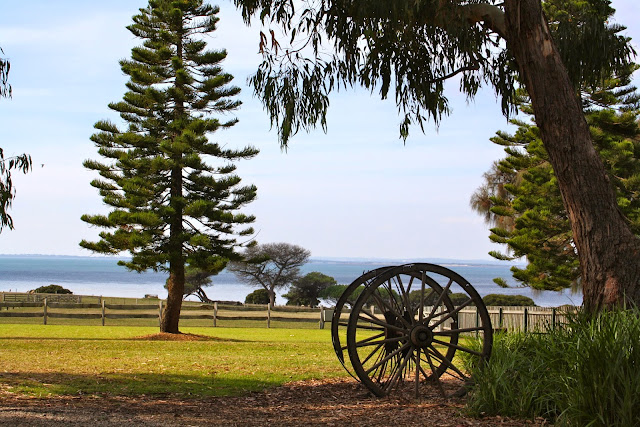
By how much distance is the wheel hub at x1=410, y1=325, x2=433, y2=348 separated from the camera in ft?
25.7

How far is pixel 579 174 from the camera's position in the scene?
784cm

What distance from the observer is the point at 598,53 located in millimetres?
9562

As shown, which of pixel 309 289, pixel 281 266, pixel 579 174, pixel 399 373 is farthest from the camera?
pixel 281 266

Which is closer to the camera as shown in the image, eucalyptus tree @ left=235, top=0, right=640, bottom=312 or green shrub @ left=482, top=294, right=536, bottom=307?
eucalyptus tree @ left=235, top=0, right=640, bottom=312

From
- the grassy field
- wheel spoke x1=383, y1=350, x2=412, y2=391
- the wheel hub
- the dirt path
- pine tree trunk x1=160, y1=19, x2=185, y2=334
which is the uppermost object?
pine tree trunk x1=160, y1=19, x2=185, y2=334

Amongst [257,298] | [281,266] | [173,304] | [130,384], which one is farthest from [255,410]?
[281,266]

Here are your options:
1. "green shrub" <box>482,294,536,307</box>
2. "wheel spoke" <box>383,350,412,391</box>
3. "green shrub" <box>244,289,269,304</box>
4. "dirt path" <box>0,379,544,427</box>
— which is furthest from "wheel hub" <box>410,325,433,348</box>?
"green shrub" <box>244,289,269,304</box>

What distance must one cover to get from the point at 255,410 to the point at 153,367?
4.48 metres

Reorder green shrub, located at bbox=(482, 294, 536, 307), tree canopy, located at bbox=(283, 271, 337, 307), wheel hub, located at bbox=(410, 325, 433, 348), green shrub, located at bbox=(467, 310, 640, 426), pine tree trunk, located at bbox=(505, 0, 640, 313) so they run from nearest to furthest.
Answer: green shrub, located at bbox=(467, 310, 640, 426)
pine tree trunk, located at bbox=(505, 0, 640, 313)
wheel hub, located at bbox=(410, 325, 433, 348)
green shrub, located at bbox=(482, 294, 536, 307)
tree canopy, located at bbox=(283, 271, 337, 307)

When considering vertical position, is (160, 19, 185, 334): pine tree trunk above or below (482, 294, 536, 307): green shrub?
above

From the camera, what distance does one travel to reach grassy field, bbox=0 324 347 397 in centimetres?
887

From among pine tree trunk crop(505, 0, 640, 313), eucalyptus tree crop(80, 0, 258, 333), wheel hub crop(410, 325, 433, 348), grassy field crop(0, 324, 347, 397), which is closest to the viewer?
pine tree trunk crop(505, 0, 640, 313)

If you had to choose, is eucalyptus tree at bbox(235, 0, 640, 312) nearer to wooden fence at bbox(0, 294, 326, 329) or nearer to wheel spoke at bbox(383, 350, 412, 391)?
wheel spoke at bbox(383, 350, 412, 391)

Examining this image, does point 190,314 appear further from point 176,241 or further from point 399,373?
point 399,373
